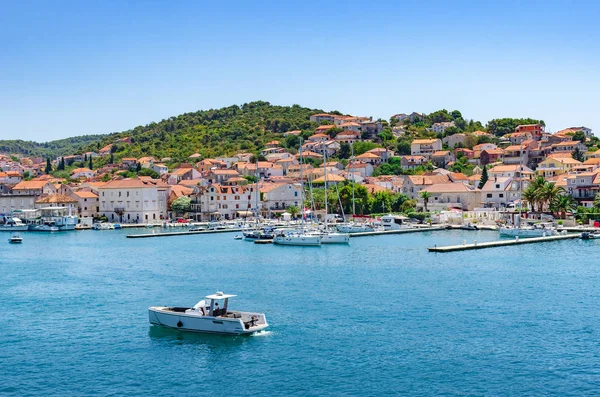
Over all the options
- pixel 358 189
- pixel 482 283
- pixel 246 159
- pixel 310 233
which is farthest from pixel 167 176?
pixel 482 283

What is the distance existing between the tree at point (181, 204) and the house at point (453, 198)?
28.4 metres

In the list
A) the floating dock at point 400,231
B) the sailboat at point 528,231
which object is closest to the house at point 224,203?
the floating dock at point 400,231

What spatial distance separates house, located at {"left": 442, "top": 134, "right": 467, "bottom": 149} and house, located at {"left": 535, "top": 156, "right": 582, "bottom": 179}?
99.1ft

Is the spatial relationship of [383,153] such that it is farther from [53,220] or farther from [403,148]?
[53,220]

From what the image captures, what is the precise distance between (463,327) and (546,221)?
41814 millimetres

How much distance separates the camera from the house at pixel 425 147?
117m

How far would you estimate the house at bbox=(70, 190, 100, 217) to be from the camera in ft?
284

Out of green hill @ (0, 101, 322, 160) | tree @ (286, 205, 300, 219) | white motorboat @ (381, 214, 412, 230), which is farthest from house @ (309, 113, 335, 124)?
white motorboat @ (381, 214, 412, 230)

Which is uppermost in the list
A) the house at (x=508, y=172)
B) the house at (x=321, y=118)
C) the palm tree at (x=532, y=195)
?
the house at (x=321, y=118)

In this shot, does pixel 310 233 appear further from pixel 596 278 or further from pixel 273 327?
pixel 273 327

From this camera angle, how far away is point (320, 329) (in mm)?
24719

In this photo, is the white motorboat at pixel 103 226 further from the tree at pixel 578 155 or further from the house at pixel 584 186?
the tree at pixel 578 155

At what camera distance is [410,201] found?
3172 inches

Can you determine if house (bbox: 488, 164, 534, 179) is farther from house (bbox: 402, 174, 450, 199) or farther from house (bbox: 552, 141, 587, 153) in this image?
house (bbox: 552, 141, 587, 153)
